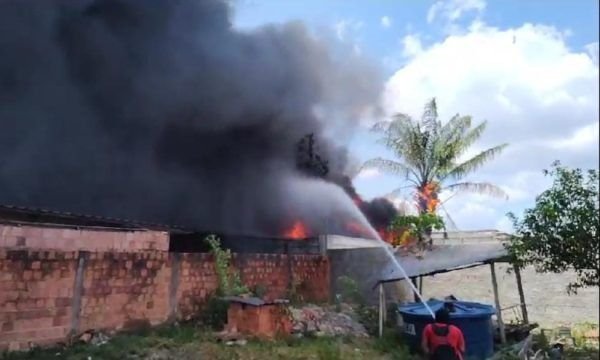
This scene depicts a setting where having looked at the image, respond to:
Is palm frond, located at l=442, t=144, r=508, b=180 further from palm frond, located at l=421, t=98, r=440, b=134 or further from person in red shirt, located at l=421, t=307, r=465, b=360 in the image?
person in red shirt, located at l=421, t=307, r=465, b=360

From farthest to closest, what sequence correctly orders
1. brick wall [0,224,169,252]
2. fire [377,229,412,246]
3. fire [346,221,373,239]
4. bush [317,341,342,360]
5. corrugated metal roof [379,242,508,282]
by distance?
fire [346,221,373,239], fire [377,229,412,246], corrugated metal roof [379,242,508,282], bush [317,341,342,360], brick wall [0,224,169,252]

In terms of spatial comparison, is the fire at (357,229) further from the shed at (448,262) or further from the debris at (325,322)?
the debris at (325,322)

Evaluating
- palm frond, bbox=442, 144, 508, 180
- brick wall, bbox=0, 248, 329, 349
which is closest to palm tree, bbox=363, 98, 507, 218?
palm frond, bbox=442, 144, 508, 180

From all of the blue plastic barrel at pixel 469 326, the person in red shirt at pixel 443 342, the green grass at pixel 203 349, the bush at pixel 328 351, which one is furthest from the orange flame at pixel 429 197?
the person in red shirt at pixel 443 342

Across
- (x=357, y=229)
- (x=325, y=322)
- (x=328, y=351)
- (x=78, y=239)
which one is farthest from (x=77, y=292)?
(x=357, y=229)

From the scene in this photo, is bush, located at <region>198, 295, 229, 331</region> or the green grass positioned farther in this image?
bush, located at <region>198, 295, 229, 331</region>

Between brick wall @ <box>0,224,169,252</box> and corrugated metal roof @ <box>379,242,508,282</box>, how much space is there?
4580mm

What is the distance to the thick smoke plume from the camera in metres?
14.0

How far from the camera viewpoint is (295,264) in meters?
12.5

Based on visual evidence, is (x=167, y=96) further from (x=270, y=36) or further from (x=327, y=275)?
(x=327, y=275)

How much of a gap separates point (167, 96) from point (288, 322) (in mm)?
10449

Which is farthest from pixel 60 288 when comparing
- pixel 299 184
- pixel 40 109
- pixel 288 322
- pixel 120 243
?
pixel 299 184

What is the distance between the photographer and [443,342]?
6.39 m

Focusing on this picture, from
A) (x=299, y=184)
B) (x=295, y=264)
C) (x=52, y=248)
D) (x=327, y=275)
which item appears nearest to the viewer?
(x=52, y=248)
